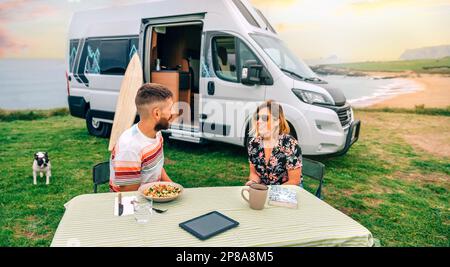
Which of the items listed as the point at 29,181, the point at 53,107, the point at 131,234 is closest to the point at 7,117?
the point at 53,107

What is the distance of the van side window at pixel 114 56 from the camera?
6.32 meters

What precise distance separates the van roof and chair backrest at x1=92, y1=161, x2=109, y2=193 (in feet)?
10.9

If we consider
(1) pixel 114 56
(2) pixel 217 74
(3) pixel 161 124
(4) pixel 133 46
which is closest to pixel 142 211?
(3) pixel 161 124

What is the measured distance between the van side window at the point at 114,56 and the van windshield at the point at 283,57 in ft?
8.84

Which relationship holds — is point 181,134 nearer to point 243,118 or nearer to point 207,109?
point 207,109

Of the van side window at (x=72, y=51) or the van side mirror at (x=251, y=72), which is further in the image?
the van side window at (x=72, y=51)

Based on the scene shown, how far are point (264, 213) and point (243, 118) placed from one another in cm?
347

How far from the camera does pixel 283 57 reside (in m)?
5.32

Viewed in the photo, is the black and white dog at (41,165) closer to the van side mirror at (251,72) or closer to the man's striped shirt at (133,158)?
the man's striped shirt at (133,158)

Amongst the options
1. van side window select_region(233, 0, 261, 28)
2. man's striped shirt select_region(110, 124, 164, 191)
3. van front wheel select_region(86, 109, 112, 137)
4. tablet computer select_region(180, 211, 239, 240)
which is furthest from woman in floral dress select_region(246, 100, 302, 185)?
van front wheel select_region(86, 109, 112, 137)

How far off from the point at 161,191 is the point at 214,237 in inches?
21.7

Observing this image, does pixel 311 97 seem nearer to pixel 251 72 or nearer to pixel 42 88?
pixel 251 72

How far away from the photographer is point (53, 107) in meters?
11.2

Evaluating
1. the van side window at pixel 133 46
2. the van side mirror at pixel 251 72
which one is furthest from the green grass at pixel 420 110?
the van side window at pixel 133 46
